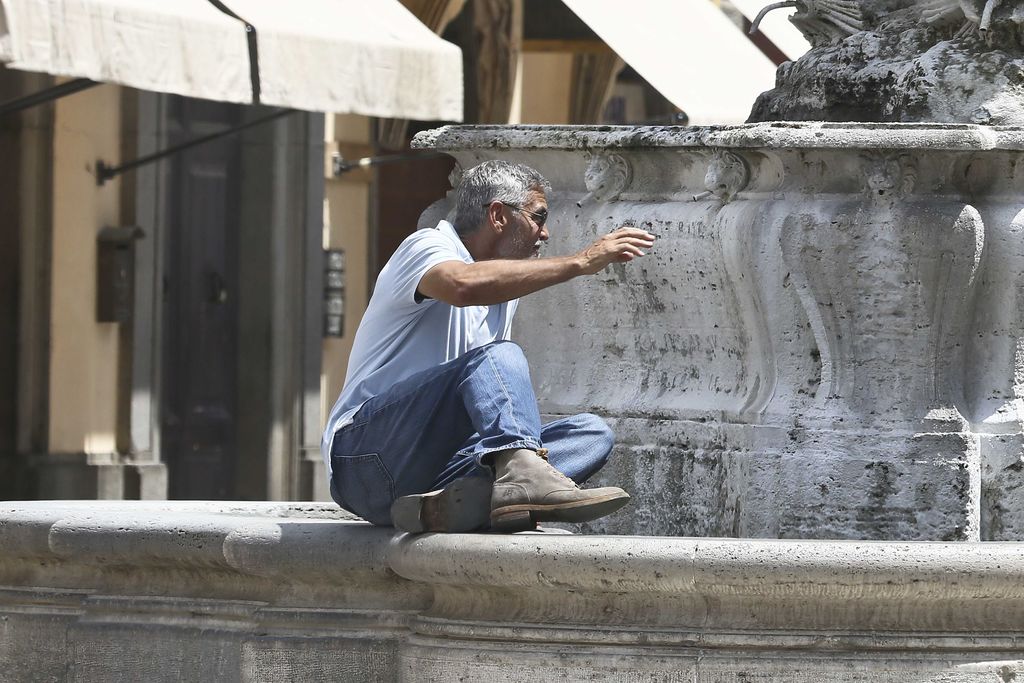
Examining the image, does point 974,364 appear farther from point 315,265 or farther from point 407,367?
point 315,265

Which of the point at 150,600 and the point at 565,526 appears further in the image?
the point at 565,526

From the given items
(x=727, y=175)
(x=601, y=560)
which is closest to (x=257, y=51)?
(x=727, y=175)

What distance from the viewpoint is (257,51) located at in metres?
8.77

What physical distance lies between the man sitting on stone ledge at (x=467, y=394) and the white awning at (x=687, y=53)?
5827mm

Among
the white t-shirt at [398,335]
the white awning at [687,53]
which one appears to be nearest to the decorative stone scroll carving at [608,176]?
the white t-shirt at [398,335]

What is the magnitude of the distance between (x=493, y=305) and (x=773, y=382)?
2.03 feet

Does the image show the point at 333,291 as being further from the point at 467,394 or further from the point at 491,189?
the point at 467,394

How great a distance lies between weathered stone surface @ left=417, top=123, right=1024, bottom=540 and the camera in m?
5.05

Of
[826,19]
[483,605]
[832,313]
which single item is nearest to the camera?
[483,605]

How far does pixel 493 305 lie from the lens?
5109 mm

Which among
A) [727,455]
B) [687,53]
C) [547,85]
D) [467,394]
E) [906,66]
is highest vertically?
[547,85]

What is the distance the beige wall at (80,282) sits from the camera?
11.3m

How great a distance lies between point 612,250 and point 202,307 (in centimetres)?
826

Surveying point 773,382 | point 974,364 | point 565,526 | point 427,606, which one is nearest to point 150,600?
point 427,606
